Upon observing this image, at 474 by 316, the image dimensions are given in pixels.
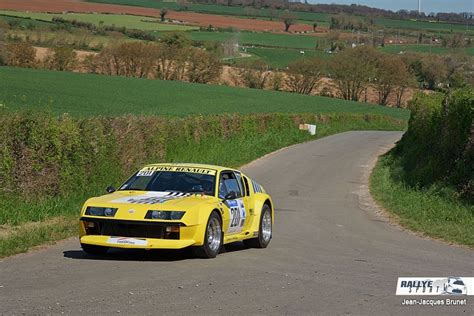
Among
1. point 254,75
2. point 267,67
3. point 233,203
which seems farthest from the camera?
point 267,67

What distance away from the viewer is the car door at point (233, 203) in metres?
14.1

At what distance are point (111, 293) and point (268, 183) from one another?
1926 centimetres

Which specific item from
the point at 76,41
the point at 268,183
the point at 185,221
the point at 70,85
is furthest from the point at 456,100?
the point at 76,41

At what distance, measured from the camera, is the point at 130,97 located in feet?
177

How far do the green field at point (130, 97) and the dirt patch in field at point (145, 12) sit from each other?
2585cm

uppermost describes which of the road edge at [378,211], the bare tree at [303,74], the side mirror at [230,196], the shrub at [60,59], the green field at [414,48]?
the side mirror at [230,196]

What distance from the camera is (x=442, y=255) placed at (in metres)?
15.0

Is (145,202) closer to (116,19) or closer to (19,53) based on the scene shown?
(19,53)

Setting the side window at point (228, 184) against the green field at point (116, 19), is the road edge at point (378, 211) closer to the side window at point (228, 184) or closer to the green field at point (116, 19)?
the side window at point (228, 184)

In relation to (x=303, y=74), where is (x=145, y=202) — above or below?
above

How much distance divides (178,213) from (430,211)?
963 centimetres

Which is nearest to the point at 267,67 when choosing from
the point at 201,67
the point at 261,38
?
the point at 201,67

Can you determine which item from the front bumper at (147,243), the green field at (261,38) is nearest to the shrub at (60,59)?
the green field at (261,38)

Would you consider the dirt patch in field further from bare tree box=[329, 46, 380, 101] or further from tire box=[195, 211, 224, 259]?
tire box=[195, 211, 224, 259]
